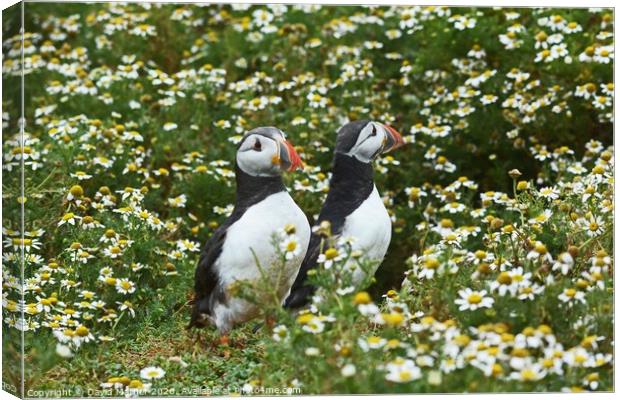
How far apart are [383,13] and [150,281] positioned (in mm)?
2786

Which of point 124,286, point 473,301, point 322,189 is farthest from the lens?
point 322,189

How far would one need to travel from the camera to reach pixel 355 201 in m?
5.04

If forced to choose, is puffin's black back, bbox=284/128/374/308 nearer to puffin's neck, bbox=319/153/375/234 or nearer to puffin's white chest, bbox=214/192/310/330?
puffin's neck, bbox=319/153/375/234

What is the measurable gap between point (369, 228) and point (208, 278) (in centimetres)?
64

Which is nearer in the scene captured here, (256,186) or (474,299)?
(474,299)

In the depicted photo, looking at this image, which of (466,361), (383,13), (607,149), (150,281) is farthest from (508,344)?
(383,13)

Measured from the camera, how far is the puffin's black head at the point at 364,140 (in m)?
5.03

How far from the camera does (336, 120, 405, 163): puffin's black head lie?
5.03 m

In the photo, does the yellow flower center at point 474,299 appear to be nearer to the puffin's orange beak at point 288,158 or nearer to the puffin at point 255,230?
the puffin at point 255,230

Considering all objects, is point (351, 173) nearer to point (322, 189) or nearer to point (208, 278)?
point (208, 278)

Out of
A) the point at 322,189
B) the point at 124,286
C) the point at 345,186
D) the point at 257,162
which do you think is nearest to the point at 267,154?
the point at 257,162

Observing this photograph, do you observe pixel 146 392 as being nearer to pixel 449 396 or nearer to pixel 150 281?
pixel 150 281

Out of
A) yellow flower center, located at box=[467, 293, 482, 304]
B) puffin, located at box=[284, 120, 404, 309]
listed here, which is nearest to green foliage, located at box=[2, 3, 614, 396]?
yellow flower center, located at box=[467, 293, 482, 304]

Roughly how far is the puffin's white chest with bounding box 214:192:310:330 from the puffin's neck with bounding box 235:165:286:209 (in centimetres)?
2
